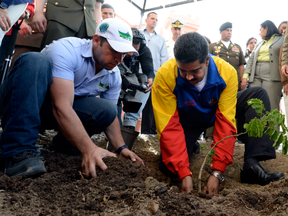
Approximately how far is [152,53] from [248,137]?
6.93 ft

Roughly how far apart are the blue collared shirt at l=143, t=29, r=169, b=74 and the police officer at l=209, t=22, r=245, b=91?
0.73m

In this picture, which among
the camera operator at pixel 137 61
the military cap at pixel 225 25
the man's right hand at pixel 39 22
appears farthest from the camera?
the military cap at pixel 225 25

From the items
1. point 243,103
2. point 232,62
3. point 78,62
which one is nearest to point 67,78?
point 78,62

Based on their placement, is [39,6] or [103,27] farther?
[39,6]

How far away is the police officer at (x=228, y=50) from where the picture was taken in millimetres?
3666

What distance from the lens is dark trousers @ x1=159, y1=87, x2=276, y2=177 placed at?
5.57ft

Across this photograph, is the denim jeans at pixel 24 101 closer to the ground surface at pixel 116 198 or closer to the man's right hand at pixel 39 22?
the ground surface at pixel 116 198

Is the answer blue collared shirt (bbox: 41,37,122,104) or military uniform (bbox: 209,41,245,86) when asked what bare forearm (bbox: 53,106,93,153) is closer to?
blue collared shirt (bbox: 41,37,122,104)

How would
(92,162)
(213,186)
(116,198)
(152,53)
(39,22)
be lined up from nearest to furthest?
(116,198)
(92,162)
(213,186)
(39,22)
(152,53)

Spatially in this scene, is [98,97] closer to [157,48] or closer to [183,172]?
[183,172]

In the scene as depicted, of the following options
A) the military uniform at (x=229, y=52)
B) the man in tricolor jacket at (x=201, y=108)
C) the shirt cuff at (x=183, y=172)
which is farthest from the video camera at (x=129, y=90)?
the military uniform at (x=229, y=52)

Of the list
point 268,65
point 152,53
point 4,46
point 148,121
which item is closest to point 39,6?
point 4,46

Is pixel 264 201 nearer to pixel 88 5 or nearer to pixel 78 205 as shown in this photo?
pixel 78 205

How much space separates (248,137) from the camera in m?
1.84
